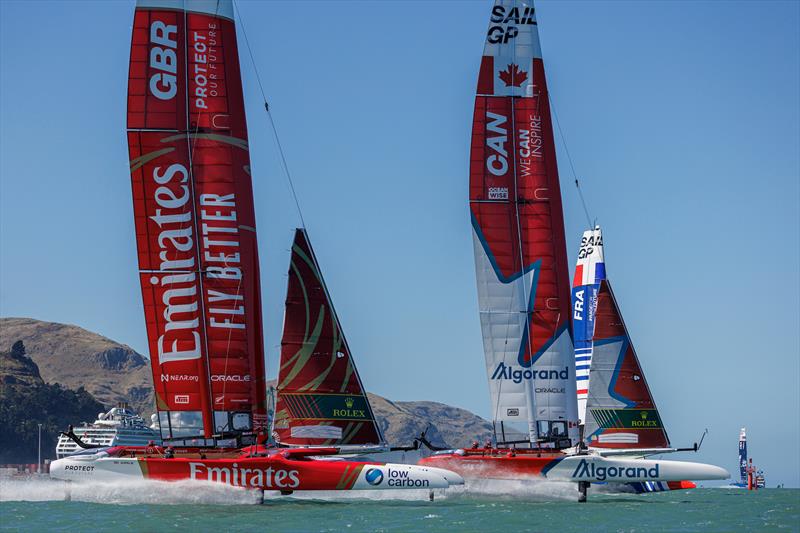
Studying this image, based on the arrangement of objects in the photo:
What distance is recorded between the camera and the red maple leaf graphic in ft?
131

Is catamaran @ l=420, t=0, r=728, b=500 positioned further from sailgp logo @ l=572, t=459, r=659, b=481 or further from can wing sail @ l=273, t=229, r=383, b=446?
can wing sail @ l=273, t=229, r=383, b=446

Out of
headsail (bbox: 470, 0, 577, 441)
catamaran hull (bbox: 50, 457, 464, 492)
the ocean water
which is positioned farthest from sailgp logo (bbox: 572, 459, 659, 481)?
catamaran hull (bbox: 50, 457, 464, 492)

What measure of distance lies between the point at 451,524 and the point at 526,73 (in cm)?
1664

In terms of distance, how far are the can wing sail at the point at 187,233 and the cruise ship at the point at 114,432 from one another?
59.7 metres

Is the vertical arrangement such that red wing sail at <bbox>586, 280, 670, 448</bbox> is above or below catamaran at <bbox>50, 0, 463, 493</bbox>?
below

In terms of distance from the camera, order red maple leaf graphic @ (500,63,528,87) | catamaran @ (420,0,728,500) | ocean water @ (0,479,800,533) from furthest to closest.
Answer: red maple leaf graphic @ (500,63,528,87)
catamaran @ (420,0,728,500)
ocean water @ (0,479,800,533)

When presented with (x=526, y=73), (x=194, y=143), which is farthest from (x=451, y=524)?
Result: (x=526, y=73)

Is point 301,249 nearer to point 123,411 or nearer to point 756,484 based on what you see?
point 756,484

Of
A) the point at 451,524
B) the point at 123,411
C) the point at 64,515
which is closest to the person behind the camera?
the point at 451,524

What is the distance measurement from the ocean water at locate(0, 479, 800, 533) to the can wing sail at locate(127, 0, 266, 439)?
8.61 feet

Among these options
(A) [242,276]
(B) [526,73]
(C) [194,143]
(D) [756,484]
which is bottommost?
(D) [756,484]

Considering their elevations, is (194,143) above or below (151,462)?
above

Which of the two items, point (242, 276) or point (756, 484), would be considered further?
point (756, 484)

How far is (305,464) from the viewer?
3341cm
